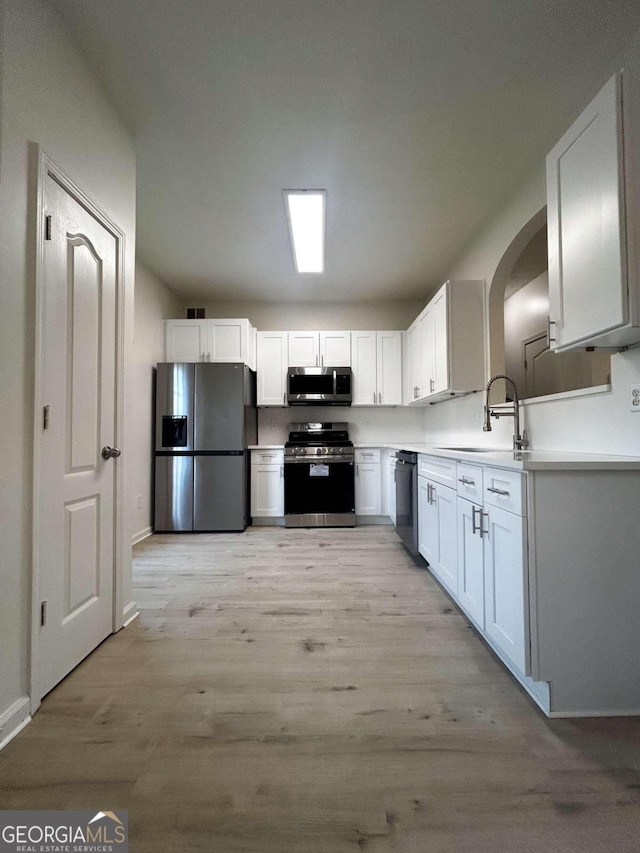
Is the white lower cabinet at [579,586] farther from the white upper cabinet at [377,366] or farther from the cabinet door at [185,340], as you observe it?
the cabinet door at [185,340]

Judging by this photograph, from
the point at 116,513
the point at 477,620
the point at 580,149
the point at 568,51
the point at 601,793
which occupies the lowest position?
the point at 601,793

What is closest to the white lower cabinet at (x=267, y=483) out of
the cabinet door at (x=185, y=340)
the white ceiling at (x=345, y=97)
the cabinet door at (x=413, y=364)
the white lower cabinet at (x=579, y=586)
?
the cabinet door at (x=185, y=340)

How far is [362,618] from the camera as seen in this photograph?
203cm

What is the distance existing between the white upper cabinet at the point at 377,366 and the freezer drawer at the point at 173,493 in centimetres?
209

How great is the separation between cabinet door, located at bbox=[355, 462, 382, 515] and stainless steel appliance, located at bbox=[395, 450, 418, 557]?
75cm

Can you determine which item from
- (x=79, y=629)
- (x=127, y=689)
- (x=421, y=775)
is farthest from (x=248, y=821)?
(x=79, y=629)

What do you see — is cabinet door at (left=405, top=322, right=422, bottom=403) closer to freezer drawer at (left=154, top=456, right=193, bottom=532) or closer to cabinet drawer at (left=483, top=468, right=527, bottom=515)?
cabinet drawer at (left=483, top=468, right=527, bottom=515)

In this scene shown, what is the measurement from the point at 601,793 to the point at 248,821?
97 centimetres

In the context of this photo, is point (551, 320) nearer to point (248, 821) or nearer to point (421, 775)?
point (421, 775)

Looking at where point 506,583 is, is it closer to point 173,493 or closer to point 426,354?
point 426,354

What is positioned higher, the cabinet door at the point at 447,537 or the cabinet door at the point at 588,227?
the cabinet door at the point at 588,227

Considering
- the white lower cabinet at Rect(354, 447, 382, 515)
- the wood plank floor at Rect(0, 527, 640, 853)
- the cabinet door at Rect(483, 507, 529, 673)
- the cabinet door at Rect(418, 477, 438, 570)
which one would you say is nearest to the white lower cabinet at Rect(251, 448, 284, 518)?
the white lower cabinet at Rect(354, 447, 382, 515)

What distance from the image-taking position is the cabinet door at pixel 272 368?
4.45 metres

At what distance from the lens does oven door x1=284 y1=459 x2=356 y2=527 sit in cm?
410
